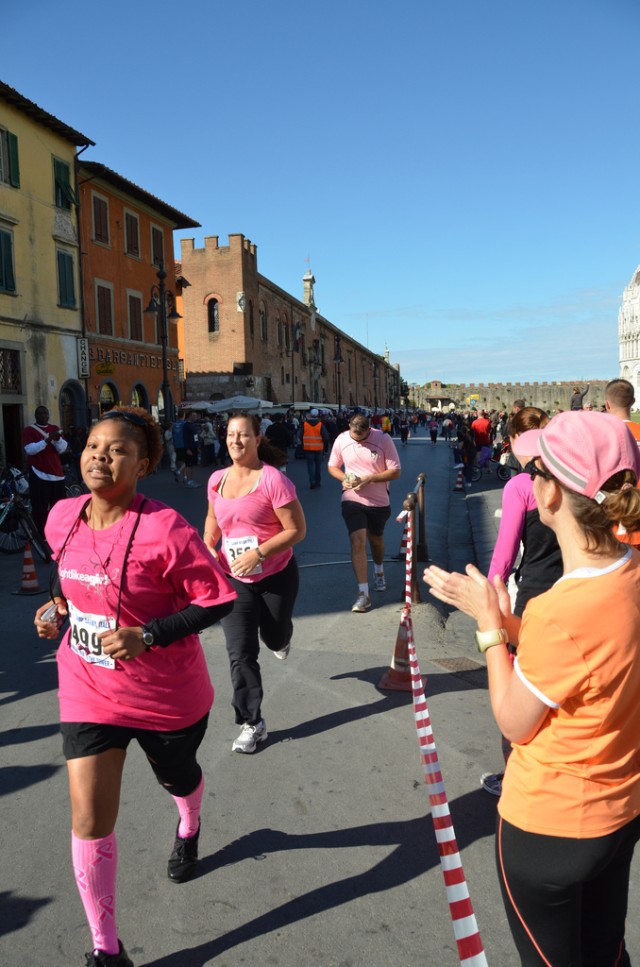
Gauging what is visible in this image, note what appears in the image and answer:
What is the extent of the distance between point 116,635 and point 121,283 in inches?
1170

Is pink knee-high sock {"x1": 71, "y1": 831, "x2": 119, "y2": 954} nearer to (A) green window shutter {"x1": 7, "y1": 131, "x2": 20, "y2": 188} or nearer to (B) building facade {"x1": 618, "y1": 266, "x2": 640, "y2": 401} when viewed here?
(A) green window shutter {"x1": 7, "y1": 131, "x2": 20, "y2": 188}

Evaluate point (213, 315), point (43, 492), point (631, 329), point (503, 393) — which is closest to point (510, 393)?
point (503, 393)

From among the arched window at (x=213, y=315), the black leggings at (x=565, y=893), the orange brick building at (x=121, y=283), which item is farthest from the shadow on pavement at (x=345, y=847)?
the arched window at (x=213, y=315)

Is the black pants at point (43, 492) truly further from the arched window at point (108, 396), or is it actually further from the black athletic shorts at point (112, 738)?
the arched window at point (108, 396)

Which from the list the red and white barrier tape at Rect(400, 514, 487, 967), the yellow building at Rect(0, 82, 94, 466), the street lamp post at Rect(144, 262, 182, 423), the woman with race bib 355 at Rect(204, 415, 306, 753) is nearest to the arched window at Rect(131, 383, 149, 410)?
the street lamp post at Rect(144, 262, 182, 423)

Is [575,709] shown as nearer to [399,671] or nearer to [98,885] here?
[98,885]

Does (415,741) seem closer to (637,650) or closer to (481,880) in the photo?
(481,880)

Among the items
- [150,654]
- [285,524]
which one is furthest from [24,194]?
[150,654]

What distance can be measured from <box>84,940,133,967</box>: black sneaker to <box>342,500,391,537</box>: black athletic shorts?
5.03 m

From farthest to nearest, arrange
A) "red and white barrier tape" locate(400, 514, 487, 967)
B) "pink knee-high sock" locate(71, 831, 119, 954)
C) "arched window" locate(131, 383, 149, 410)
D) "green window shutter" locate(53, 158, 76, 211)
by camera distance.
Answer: "arched window" locate(131, 383, 149, 410), "green window shutter" locate(53, 158, 76, 211), "pink knee-high sock" locate(71, 831, 119, 954), "red and white barrier tape" locate(400, 514, 487, 967)

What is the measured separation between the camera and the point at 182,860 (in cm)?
315

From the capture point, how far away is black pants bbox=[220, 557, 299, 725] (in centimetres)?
434

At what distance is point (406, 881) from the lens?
3141mm

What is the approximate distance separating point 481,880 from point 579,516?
6.66ft
